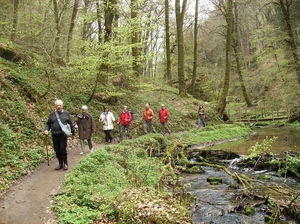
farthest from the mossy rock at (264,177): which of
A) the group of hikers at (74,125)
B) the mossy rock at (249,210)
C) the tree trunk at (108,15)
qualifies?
the tree trunk at (108,15)

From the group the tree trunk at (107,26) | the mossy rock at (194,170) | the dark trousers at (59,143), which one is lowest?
the mossy rock at (194,170)

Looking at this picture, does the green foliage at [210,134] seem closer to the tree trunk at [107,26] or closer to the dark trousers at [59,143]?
the tree trunk at [107,26]

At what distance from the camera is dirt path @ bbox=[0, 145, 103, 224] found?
236 inches

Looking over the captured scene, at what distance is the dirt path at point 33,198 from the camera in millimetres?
5982

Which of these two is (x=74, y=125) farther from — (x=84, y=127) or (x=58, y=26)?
(x=58, y=26)

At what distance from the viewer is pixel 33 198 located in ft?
23.0

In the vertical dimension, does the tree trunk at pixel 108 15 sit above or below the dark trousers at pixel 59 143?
above

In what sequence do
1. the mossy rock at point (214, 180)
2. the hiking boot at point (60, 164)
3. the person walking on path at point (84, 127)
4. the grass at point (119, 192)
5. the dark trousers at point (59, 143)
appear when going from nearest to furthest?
the grass at point (119, 192) → the dark trousers at point (59, 143) → the hiking boot at point (60, 164) → the mossy rock at point (214, 180) → the person walking on path at point (84, 127)

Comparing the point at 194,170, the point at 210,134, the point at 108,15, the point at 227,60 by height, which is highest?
the point at 108,15

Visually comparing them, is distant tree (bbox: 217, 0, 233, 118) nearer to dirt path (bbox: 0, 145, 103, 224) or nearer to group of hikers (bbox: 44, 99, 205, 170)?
group of hikers (bbox: 44, 99, 205, 170)

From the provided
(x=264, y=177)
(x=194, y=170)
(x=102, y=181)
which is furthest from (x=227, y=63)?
(x=102, y=181)

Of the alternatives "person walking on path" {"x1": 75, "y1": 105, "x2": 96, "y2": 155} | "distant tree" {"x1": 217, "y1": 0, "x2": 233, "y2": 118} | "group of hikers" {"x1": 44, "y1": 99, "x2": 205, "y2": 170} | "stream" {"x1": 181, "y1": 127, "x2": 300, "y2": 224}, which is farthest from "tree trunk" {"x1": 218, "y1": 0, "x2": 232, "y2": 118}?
"person walking on path" {"x1": 75, "y1": 105, "x2": 96, "y2": 155}

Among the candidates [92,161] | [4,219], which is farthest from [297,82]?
[4,219]

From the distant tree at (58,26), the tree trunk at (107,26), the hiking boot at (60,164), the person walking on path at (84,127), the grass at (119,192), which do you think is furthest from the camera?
the distant tree at (58,26)
